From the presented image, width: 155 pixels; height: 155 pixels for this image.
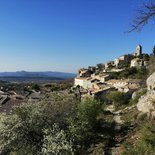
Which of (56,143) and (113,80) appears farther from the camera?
(113,80)

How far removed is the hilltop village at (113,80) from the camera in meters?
53.3

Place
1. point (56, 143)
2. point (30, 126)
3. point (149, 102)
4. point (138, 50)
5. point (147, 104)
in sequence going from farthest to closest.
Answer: point (138, 50)
point (30, 126)
point (147, 104)
point (149, 102)
point (56, 143)

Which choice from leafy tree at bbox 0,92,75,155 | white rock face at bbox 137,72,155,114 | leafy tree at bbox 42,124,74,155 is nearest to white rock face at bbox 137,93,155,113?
white rock face at bbox 137,72,155,114

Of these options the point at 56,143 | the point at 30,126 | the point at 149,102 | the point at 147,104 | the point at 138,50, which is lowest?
the point at 56,143

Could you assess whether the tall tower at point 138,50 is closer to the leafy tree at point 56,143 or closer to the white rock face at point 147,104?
the white rock face at point 147,104

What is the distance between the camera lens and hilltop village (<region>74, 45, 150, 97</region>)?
175 feet

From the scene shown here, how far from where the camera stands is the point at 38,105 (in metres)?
27.4

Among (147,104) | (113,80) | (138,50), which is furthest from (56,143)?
(138,50)

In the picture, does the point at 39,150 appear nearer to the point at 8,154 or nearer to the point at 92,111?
the point at 8,154

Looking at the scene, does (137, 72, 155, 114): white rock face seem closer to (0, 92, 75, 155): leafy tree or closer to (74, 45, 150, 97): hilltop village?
(0, 92, 75, 155): leafy tree

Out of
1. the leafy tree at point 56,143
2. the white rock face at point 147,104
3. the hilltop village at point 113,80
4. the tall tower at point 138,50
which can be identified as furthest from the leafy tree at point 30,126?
the tall tower at point 138,50

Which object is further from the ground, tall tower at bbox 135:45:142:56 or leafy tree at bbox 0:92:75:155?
tall tower at bbox 135:45:142:56

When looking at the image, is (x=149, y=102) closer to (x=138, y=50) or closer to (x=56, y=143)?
(x=56, y=143)

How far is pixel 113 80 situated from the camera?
7169 centimetres
